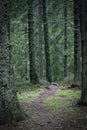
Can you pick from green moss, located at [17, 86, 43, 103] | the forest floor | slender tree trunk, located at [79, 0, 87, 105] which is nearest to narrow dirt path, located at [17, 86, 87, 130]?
the forest floor

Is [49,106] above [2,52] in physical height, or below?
below

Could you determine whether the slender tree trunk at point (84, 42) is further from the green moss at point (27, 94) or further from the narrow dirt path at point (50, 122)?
the green moss at point (27, 94)

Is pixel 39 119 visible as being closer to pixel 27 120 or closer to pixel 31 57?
pixel 27 120

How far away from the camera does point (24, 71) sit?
95.2 ft

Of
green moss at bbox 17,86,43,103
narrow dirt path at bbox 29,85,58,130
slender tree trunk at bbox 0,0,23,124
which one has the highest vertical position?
slender tree trunk at bbox 0,0,23,124

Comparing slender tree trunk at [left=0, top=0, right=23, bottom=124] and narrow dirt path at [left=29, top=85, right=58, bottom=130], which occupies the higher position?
slender tree trunk at [left=0, top=0, right=23, bottom=124]

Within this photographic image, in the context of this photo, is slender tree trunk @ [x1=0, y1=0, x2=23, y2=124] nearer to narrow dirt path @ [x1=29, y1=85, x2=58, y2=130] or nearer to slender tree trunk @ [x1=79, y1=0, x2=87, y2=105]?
narrow dirt path @ [x1=29, y1=85, x2=58, y2=130]

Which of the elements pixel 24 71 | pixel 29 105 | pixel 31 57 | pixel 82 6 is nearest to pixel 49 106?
pixel 29 105

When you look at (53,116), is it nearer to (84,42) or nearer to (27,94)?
(84,42)

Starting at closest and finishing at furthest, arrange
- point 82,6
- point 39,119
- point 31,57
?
1. point 39,119
2. point 82,6
3. point 31,57

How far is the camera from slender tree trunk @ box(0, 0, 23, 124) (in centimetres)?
840

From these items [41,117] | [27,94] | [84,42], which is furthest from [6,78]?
[27,94]

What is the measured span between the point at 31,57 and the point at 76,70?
3.10m

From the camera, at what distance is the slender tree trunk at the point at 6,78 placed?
8398 millimetres
